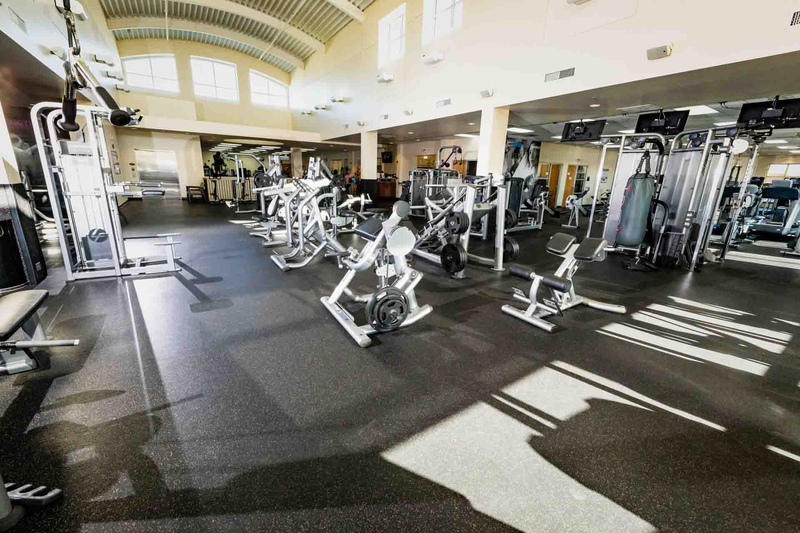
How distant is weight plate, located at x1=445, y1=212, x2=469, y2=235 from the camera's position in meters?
3.79

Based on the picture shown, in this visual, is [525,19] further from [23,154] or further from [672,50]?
[23,154]

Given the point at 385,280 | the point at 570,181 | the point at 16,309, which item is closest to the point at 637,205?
the point at 385,280

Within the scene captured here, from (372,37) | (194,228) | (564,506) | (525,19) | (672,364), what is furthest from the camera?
(372,37)

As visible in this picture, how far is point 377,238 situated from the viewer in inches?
99.5

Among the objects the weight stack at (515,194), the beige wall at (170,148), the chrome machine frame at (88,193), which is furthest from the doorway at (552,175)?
the beige wall at (170,148)

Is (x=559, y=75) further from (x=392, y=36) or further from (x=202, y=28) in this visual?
(x=202, y=28)

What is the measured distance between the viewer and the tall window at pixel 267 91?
15.1m

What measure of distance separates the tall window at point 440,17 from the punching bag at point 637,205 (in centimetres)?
501

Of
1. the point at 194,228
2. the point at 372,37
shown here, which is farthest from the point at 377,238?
the point at 372,37

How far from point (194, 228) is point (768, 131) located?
31.4ft

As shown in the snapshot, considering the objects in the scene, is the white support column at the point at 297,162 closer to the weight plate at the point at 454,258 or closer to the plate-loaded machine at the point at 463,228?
the plate-loaded machine at the point at 463,228

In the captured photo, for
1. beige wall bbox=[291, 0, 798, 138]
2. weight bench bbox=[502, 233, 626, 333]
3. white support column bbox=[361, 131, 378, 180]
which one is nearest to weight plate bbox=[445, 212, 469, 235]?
weight bench bbox=[502, 233, 626, 333]

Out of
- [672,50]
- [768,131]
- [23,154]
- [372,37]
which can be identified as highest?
[372,37]

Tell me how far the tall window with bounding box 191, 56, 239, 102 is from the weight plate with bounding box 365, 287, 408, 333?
631 inches
